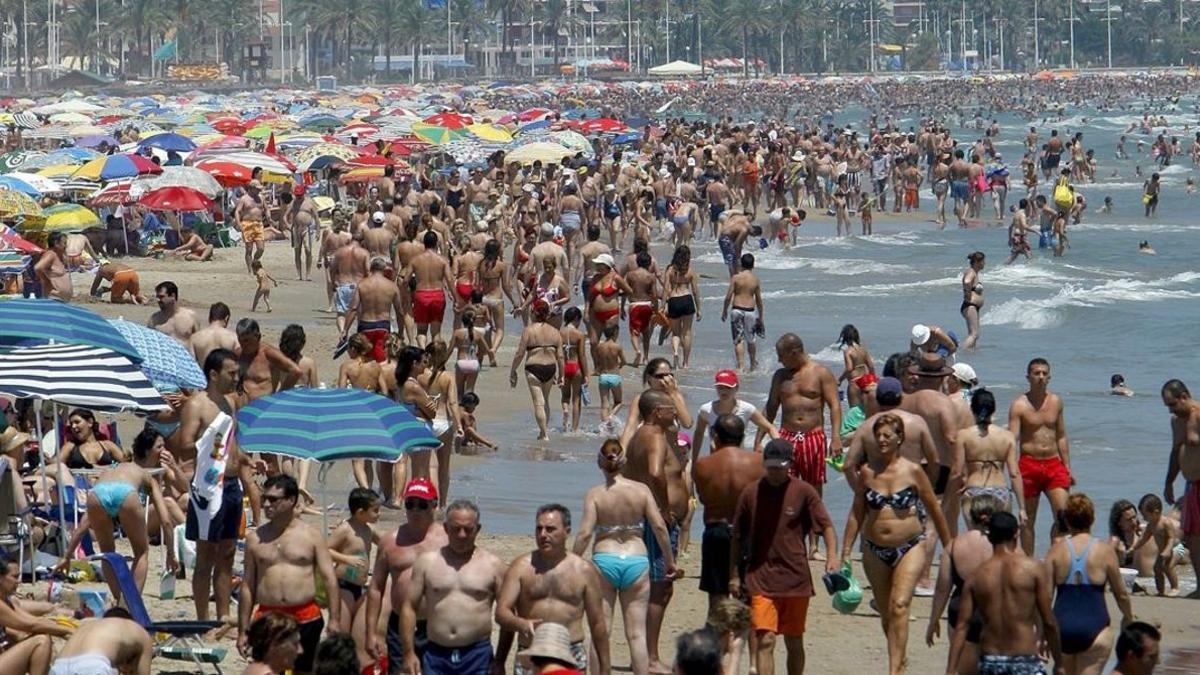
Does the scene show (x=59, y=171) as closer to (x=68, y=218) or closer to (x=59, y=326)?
(x=68, y=218)

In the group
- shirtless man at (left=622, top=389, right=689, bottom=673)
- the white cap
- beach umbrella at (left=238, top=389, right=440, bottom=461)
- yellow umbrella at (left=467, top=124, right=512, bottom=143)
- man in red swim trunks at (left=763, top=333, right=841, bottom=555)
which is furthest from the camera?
yellow umbrella at (left=467, top=124, right=512, bottom=143)

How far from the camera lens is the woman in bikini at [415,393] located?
10.8 m

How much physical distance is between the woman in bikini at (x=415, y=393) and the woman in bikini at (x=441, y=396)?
6cm

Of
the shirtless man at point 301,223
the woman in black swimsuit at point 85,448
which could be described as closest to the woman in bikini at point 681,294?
the woman in black swimsuit at point 85,448

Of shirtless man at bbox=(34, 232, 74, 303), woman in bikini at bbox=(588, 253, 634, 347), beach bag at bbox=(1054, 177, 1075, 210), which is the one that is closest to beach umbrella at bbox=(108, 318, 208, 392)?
woman in bikini at bbox=(588, 253, 634, 347)

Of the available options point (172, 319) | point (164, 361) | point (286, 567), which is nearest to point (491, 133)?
point (172, 319)

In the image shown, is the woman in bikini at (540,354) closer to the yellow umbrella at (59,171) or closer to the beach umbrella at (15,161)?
the yellow umbrella at (59,171)

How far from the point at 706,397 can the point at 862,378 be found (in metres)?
4.97

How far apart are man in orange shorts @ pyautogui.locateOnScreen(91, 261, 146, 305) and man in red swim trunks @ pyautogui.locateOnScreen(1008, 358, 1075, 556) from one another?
11.9m

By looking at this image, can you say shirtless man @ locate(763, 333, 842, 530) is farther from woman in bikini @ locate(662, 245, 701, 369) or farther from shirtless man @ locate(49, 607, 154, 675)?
woman in bikini @ locate(662, 245, 701, 369)

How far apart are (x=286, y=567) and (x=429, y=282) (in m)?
8.88

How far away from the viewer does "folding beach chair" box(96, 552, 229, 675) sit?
7.59 meters

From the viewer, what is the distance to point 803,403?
968 cm

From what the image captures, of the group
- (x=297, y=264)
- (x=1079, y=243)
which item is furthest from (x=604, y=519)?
(x=1079, y=243)
